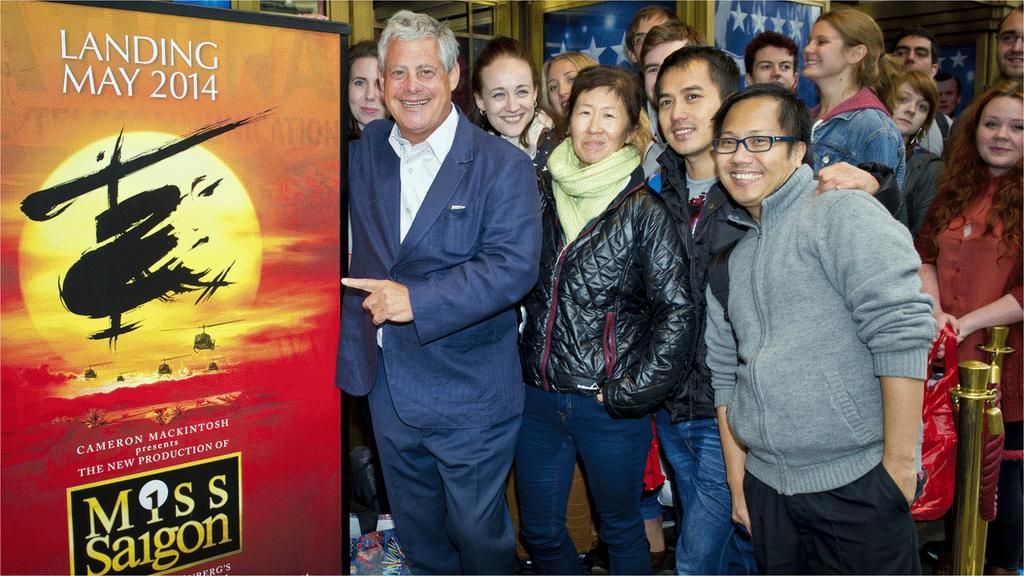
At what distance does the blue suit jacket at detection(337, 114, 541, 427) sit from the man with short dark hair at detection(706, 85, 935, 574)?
523 mm

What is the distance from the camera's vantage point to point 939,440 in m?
2.23

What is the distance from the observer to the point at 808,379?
1.67 metres

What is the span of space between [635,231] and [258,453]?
1135 millimetres

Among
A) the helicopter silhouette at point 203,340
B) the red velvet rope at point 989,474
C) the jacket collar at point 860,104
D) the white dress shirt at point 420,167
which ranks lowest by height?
the red velvet rope at point 989,474

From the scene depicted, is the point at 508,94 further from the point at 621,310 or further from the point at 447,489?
the point at 447,489

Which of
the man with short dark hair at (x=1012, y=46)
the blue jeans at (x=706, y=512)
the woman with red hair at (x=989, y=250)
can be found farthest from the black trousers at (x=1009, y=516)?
the man with short dark hair at (x=1012, y=46)

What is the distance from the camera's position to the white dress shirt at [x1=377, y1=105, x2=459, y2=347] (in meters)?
2.13

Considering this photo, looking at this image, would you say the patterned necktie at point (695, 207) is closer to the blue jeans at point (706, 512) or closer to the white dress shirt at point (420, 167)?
the blue jeans at point (706, 512)

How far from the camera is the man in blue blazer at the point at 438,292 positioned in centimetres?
204

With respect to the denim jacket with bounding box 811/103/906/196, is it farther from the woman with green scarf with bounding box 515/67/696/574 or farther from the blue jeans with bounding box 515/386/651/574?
the blue jeans with bounding box 515/386/651/574

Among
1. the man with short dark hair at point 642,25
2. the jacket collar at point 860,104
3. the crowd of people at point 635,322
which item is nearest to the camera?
the crowd of people at point 635,322

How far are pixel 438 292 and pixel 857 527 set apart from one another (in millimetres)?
1045

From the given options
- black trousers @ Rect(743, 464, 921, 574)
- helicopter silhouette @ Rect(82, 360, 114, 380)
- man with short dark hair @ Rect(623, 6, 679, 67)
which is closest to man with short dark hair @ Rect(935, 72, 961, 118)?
man with short dark hair @ Rect(623, 6, 679, 67)

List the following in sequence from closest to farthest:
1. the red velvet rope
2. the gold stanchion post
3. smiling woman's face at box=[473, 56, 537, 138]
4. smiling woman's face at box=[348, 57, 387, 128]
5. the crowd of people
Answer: the crowd of people, the gold stanchion post, the red velvet rope, smiling woman's face at box=[473, 56, 537, 138], smiling woman's face at box=[348, 57, 387, 128]
